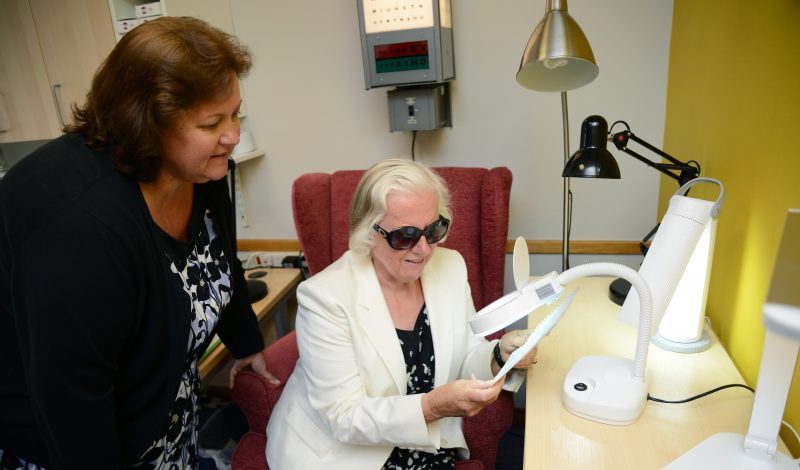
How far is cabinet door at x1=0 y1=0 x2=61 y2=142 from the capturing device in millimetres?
1964

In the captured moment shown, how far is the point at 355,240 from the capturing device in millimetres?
1289

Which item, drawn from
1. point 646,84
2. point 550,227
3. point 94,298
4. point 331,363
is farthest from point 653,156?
point 94,298

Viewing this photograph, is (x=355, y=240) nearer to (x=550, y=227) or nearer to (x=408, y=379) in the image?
(x=408, y=379)

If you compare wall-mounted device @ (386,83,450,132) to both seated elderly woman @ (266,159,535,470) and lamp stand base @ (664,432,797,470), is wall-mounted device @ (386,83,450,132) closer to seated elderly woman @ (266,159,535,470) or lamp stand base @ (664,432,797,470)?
seated elderly woman @ (266,159,535,470)

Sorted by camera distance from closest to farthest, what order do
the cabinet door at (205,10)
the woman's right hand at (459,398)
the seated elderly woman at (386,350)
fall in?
the woman's right hand at (459,398)
the seated elderly woman at (386,350)
the cabinet door at (205,10)

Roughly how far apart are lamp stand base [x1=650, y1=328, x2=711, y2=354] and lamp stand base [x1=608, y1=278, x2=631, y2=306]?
0.24m

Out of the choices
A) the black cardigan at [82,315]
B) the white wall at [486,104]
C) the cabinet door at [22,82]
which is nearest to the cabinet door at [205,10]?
the white wall at [486,104]

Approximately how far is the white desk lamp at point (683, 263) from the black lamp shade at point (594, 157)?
165 mm

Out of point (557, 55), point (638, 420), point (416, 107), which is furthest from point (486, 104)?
point (638, 420)

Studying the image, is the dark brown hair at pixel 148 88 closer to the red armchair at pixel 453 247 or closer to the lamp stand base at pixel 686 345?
the red armchair at pixel 453 247

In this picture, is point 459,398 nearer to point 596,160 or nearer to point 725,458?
point 725,458

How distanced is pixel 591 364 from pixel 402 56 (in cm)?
122

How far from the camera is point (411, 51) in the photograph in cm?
179

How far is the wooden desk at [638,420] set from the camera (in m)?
0.95
